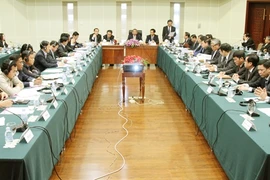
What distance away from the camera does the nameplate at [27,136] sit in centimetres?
239

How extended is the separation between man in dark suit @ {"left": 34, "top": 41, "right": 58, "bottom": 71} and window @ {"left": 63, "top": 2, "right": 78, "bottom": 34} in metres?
7.02

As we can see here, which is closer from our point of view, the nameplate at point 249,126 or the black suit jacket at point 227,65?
the nameplate at point 249,126

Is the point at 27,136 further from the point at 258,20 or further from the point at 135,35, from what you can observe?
the point at 258,20

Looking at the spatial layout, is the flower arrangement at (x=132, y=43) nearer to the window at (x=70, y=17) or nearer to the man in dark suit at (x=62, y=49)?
the man in dark suit at (x=62, y=49)

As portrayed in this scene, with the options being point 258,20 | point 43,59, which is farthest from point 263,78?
point 258,20

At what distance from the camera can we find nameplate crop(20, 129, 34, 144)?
2395 mm

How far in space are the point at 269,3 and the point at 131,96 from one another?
290 inches

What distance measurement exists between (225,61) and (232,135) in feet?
10.1

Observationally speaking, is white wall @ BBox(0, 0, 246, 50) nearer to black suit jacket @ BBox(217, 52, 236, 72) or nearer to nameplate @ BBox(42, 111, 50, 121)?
black suit jacket @ BBox(217, 52, 236, 72)

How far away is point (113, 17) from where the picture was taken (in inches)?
502

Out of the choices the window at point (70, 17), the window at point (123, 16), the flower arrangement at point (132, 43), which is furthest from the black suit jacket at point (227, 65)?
the window at point (70, 17)

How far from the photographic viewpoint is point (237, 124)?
112 inches

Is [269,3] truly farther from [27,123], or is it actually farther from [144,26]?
[27,123]

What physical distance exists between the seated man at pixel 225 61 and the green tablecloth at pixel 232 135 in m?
0.87
